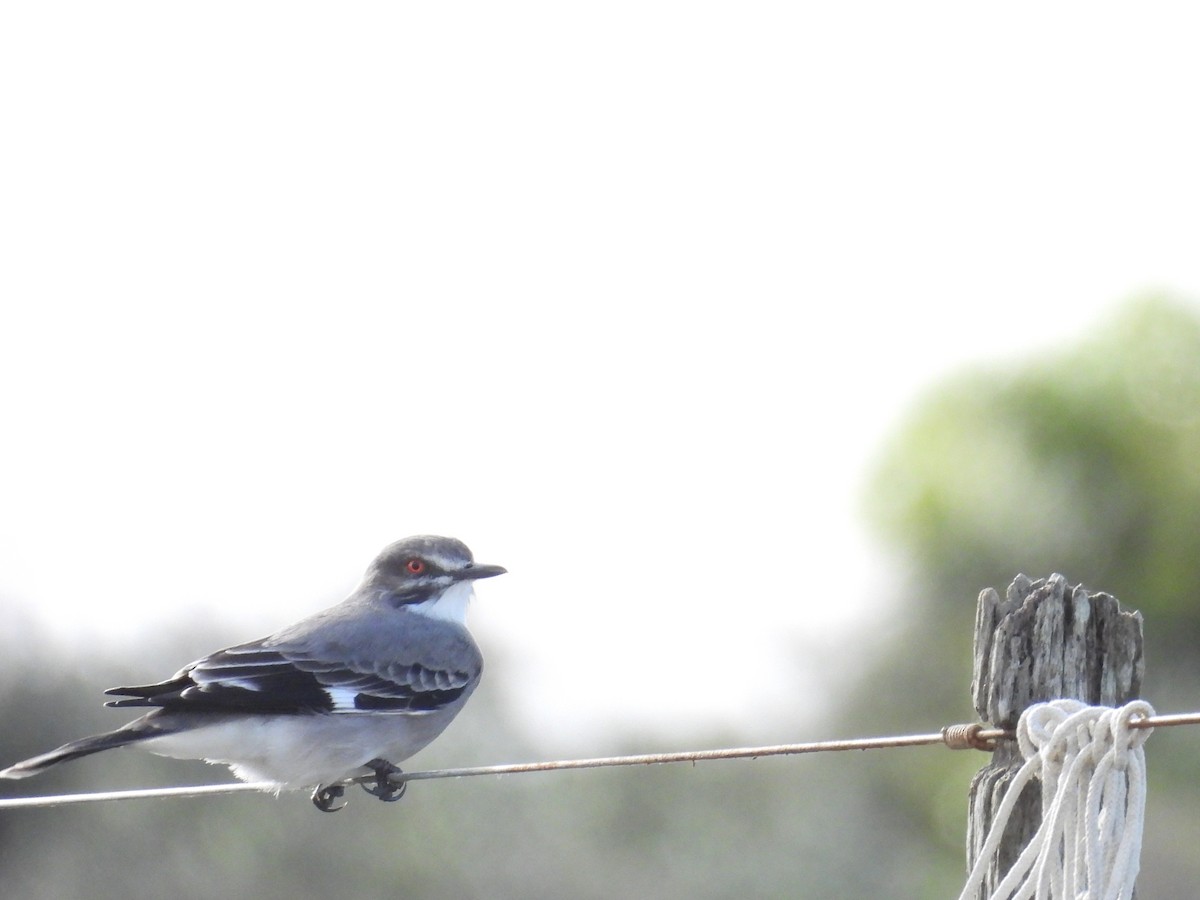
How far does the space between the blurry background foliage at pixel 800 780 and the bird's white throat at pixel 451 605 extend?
740 cm

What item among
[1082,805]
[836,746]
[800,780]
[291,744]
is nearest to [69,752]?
[291,744]

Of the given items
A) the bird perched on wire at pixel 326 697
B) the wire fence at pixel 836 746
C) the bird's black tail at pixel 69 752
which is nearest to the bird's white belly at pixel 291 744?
the bird perched on wire at pixel 326 697

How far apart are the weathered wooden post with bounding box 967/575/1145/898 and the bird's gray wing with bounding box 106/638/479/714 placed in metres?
3.82

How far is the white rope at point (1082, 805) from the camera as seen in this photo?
141 inches

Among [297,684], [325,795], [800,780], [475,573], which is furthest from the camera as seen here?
[800,780]

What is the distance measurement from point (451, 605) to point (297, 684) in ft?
4.64

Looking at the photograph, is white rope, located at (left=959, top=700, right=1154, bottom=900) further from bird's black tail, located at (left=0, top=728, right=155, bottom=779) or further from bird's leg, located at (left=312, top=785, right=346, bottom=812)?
bird's leg, located at (left=312, top=785, right=346, bottom=812)

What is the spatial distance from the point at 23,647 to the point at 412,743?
1276 cm

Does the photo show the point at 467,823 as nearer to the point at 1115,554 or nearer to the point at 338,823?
the point at 338,823

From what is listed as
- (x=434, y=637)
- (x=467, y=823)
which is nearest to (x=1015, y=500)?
(x=467, y=823)

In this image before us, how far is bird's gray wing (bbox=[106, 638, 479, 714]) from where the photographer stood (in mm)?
6637

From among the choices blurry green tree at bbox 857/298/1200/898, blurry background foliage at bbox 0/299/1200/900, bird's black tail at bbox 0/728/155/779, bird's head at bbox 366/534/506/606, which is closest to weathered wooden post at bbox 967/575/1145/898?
bird's black tail at bbox 0/728/155/779

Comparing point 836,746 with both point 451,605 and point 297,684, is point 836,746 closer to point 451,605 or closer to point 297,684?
point 297,684

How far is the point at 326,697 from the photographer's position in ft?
22.9
